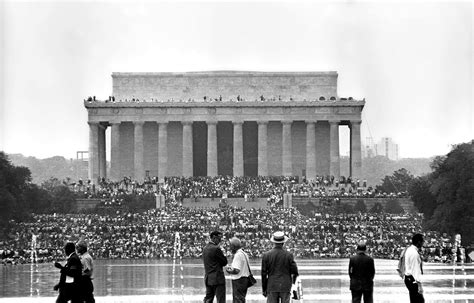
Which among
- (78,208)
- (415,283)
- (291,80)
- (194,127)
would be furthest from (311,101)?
(415,283)

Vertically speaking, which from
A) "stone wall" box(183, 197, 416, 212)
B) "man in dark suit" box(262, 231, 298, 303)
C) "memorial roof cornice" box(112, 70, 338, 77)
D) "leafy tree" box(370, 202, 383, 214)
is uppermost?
"memorial roof cornice" box(112, 70, 338, 77)

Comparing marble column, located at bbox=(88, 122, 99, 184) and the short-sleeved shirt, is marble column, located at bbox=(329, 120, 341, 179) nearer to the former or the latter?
marble column, located at bbox=(88, 122, 99, 184)

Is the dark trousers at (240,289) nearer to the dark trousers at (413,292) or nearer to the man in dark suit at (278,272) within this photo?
the man in dark suit at (278,272)

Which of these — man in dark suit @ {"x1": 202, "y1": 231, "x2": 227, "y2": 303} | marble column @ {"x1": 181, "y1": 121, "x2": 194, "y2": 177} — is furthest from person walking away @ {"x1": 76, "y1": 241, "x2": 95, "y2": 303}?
marble column @ {"x1": 181, "y1": 121, "x2": 194, "y2": 177}

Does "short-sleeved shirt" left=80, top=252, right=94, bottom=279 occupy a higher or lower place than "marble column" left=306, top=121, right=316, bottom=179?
lower

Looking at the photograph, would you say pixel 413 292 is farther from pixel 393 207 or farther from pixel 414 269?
pixel 393 207

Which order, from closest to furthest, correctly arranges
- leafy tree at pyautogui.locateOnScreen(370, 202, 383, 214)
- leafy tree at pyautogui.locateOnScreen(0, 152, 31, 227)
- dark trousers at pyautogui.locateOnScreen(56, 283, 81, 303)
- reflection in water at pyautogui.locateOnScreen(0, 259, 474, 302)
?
dark trousers at pyautogui.locateOnScreen(56, 283, 81, 303) → reflection in water at pyautogui.locateOnScreen(0, 259, 474, 302) → leafy tree at pyautogui.locateOnScreen(0, 152, 31, 227) → leafy tree at pyautogui.locateOnScreen(370, 202, 383, 214)

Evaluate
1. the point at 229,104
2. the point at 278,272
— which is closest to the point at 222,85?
the point at 229,104
